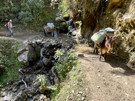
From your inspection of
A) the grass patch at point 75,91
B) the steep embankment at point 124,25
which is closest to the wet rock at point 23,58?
the grass patch at point 75,91

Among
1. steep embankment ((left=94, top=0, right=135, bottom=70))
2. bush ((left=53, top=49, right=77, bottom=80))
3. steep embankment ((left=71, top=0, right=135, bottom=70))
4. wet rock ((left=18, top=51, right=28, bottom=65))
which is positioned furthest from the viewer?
wet rock ((left=18, top=51, right=28, bottom=65))

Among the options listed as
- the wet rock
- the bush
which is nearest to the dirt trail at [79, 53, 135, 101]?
the bush

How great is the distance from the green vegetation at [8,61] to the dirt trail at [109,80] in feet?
Answer: 20.9

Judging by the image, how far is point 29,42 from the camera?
11.5 meters

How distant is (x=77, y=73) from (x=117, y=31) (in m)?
4.35

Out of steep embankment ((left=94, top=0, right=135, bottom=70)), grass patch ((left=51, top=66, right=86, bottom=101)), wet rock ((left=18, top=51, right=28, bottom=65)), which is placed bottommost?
grass patch ((left=51, top=66, right=86, bottom=101))

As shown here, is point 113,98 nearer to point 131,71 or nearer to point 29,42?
point 131,71

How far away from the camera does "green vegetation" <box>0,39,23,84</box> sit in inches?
395

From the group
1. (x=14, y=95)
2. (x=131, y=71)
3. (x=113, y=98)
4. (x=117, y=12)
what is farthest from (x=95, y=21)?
(x=14, y=95)

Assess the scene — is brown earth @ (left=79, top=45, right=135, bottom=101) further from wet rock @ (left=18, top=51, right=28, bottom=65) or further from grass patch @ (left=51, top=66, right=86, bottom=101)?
wet rock @ (left=18, top=51, right=28, bottom=65)

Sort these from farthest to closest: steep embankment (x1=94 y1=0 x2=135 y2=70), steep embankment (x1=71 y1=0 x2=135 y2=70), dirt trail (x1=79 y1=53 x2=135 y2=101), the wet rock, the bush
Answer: the wet rock < the bush < steep embankment (x1=71 y1=0 x2=135 y2=70) < steep embankment (x1=94 y1=0 x2=135 y2=70) < dirt trail (x1=79 y1=53 x2=135 y2=101)

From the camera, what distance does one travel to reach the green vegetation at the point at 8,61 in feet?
32.9

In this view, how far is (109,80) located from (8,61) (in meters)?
9.04

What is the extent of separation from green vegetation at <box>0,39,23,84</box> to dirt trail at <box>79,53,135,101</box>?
6380 mm
